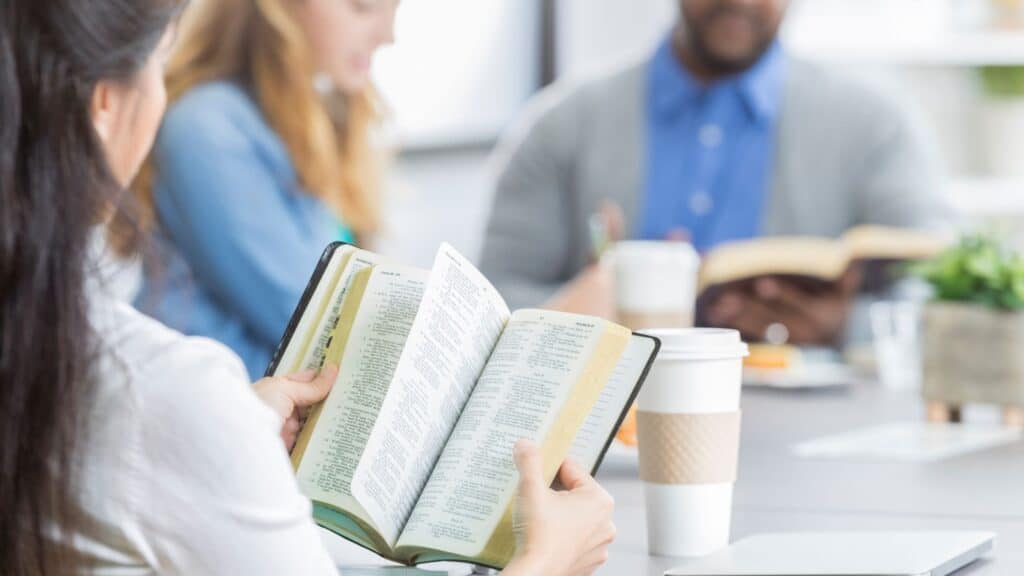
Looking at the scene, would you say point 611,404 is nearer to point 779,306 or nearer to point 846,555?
point 846,555

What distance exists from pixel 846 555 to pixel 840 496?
1.15 ft

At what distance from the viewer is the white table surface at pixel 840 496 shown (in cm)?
111

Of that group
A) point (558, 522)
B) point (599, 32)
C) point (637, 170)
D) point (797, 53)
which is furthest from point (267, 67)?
point (599, 32)

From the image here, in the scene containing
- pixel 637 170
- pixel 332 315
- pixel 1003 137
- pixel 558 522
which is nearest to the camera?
pixel 558 522

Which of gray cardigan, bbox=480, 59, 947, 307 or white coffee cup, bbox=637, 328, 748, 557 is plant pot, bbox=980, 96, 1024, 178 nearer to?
gray cardigan, bbox=480, 59, 947, 307

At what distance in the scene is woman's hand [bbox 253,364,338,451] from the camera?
3.22 feet

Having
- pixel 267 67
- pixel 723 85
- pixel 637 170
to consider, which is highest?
pixel 723 85

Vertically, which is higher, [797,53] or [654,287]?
[797,53]

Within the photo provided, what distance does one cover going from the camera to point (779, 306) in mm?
2416

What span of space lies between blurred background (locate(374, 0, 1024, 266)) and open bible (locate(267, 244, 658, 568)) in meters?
2.69

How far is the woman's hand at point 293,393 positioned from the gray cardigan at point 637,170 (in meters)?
1.97

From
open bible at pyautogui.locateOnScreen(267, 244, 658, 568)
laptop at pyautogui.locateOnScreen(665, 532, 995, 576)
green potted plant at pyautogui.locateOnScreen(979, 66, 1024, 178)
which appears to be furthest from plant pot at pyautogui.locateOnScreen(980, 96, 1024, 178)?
open bible at pyautogui.locateOnScreen(267, 244, 658, 568)

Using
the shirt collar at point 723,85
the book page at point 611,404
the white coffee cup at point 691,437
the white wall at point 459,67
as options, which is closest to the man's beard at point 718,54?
the shirt collar at point 723,85

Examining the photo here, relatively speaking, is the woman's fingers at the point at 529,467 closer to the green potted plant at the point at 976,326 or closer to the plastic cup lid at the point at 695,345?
the plastic cup lid at the point at 695,345
